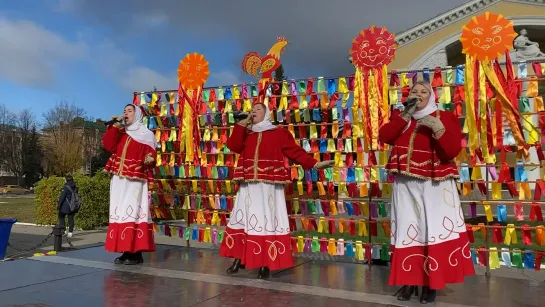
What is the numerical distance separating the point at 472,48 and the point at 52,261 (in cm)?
579

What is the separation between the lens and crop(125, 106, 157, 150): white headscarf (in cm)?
599

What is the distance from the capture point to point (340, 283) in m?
5.07

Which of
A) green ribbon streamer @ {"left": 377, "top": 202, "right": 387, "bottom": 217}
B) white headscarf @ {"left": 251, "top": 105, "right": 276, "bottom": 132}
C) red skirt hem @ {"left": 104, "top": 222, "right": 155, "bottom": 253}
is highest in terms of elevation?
white headscarf @ {"left": 251, "top": 105, "right": 276, "bottom": 132}

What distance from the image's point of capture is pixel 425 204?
421cm

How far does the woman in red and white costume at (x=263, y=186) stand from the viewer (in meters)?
5.24

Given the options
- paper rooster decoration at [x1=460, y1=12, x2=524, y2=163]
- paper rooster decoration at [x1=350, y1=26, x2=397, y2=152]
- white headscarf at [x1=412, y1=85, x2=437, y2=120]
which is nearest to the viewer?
white headscarf at [x1=412, y1=85, x2=437, y2=120]

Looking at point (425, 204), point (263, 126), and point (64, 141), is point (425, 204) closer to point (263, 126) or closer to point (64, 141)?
point (263, 126)

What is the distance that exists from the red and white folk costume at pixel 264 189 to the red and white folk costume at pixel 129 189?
1.31 metres

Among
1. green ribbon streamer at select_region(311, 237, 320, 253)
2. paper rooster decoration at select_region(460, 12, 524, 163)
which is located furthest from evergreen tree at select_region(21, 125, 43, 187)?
paper rooster decoration at select_region(460, 12, 524, 163)

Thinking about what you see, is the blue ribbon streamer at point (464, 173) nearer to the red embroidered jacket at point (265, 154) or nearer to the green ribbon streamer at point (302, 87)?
the red embroidered jacket at point (265, 154)

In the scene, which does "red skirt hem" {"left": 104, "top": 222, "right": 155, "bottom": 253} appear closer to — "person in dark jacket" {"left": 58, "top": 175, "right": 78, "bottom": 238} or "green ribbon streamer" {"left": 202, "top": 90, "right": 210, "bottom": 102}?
"green ribbon streamer" {"left": 202, "top": 90, "right": 210, "bottom": 102}

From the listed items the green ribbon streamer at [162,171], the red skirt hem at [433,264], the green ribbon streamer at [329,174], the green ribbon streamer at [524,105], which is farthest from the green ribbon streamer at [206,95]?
the green ribbon streamer at [524,105]

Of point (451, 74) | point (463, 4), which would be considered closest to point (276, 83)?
point (451, 74)

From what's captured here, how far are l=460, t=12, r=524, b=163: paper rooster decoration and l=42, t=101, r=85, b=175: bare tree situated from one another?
38.8 m
